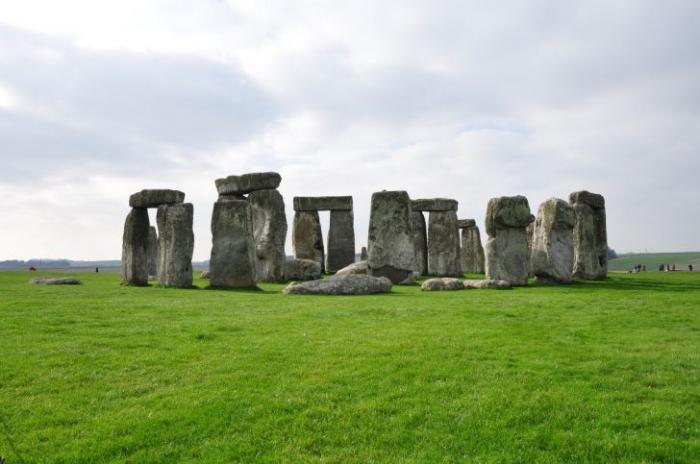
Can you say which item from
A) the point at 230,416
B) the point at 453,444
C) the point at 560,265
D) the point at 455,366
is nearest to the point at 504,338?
the point at 455,366

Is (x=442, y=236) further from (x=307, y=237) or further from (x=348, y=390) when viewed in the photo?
(x=348, y=390)

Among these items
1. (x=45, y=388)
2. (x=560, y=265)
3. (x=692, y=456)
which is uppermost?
(x=560, y=265)

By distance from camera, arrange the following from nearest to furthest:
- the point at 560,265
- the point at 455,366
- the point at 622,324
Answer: the point at 455,366 → the point at 622,324 → the point at 560,265

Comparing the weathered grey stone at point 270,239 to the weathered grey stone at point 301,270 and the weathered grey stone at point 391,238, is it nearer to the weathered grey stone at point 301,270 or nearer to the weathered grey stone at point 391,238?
the weathered grey stone at point 301,270

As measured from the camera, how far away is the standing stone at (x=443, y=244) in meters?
25.9

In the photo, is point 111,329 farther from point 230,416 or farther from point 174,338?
point 230,416

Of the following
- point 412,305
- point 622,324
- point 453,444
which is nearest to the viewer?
point 453,444

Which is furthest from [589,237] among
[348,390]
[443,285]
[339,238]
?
[348,390]

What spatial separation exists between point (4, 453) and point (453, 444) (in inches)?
132

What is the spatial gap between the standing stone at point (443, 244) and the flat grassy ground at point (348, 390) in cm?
1720

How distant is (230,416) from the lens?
15.6 ft

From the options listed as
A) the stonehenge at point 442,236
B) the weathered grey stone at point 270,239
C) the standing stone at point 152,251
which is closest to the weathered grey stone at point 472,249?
the stonehenge at point 442,236

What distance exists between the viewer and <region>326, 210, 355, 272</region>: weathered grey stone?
27312mm

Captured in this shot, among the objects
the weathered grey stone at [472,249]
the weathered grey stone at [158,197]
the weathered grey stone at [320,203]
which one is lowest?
the weathered grey stone at [472,249]
